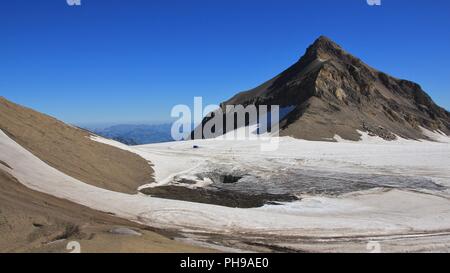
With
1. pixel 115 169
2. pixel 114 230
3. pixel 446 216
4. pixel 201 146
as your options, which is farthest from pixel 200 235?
pixel 201 146

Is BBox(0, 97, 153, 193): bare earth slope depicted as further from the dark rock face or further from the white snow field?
the dark rock face

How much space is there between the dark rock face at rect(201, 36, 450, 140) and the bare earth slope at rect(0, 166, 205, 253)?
204ft

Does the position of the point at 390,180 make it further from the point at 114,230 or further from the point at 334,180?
→ the point at 114,230

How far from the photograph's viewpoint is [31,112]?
3853 centimetres

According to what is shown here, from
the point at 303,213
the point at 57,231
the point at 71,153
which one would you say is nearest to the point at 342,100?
the point at 71,153

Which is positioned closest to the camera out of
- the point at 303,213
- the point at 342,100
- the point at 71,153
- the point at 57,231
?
the point at 57,231

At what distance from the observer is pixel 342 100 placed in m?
112

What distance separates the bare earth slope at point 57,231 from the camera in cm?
A: 1339

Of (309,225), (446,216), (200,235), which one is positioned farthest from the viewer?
(446,216)

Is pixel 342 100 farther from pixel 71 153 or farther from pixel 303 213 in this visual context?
pixel 303 213

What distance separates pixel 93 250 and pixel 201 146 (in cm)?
5426

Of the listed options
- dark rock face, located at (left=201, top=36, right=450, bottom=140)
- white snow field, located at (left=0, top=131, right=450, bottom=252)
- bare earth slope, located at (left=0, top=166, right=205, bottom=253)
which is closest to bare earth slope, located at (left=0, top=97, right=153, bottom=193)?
white snow field, located at (left=0, top=131, right=450, bottom=252)

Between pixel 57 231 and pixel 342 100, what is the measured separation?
103169mm

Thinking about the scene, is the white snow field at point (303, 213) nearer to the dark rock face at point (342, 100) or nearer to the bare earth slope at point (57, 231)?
the bare earth slope at point (57, 231)
